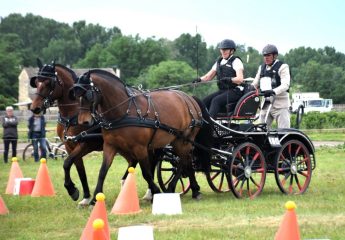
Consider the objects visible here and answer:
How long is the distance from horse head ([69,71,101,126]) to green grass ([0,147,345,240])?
139 cm

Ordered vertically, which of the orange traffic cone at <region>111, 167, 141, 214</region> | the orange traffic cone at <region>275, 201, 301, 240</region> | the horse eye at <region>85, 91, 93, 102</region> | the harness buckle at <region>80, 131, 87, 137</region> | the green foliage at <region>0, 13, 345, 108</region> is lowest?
the orange traffic cone at <region>111, 167, 141, 214</region>

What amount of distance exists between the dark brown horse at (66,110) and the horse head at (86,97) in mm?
775

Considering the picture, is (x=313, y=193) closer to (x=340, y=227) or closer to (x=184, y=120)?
(x=184, y=120)

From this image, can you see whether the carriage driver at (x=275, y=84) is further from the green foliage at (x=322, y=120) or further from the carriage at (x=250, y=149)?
the green foliage at (x=322, y=120)

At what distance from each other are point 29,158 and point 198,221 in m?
14.8

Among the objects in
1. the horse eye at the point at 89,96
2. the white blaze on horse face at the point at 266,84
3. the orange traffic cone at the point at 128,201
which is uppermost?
the white blaze on horse face at the point at 266,84

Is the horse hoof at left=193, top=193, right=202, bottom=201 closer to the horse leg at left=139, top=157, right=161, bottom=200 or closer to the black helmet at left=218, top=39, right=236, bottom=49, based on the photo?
the horse leg at left=139, top=157, right=161, bottom=200

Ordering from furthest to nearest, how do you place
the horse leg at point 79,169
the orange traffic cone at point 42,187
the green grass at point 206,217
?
the orange traffic cone at point 42,187, the horse leg at point 79,169, the green grass at point 206,217

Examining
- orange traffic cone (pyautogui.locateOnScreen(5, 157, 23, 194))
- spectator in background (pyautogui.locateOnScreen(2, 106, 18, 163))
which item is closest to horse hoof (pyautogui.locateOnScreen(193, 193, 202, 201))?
orange traffic cone (pyautogui.locateOnScreen(5, 157, 23, 194))

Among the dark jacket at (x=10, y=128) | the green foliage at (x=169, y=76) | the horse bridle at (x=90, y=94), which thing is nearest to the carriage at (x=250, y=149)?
the horse bridle at (x=90, y=94)

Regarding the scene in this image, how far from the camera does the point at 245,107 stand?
36.5 ft

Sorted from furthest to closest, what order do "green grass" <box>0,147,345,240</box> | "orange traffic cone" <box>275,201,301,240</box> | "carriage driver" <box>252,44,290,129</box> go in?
1. "carriage driver" <box>252,44,290,129</box>
2. "green grass" <box>0,147,345,240</box>
3. "orange traffic cone" <box>275,201,301,240</box>

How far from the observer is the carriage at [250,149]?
11.0 metres

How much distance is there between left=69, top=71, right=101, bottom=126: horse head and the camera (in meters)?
9.38
